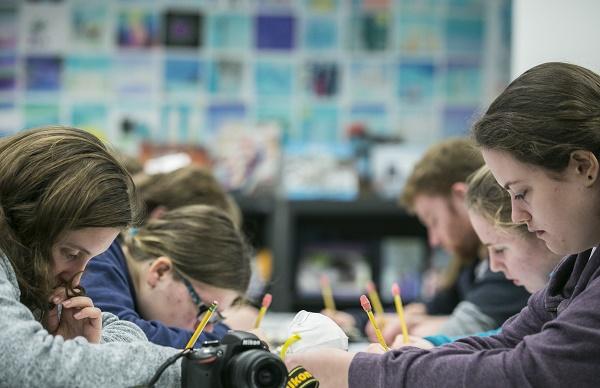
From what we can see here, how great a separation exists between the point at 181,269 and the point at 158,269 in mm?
57

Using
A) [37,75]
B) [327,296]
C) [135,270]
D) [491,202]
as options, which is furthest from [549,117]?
[37,75]

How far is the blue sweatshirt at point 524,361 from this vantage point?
1115mm

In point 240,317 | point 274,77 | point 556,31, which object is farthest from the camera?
point 274,77

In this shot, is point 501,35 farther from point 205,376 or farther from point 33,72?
point 205,376

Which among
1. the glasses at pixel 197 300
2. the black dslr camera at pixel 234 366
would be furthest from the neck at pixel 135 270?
the black dslr camera at pixel 234 366

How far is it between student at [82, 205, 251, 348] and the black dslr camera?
653 millimetres

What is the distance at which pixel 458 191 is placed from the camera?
8.73ft

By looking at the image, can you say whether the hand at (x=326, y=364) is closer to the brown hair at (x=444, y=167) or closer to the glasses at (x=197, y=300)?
the glasses at (x=197, y=300)

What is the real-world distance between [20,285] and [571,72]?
89 cm

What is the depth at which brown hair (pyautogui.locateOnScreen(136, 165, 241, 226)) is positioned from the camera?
2.44m

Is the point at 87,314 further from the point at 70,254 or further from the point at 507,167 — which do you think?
the point at 507,167

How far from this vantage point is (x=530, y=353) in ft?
3.75

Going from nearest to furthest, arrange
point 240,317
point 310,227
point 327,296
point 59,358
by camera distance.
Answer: point 59,358, point 240,317, point 327,296, point 310,227

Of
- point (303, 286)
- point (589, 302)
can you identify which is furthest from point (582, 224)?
point (303, 286)
